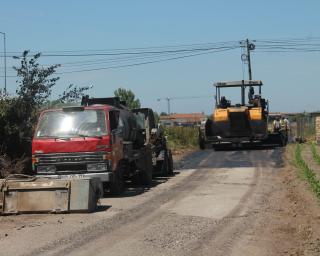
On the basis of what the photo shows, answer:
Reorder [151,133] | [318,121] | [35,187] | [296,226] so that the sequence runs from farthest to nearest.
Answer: [318,121], [151,133], [35,187], [296,226]

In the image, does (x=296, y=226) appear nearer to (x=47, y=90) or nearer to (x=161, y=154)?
(x=161, y=154)

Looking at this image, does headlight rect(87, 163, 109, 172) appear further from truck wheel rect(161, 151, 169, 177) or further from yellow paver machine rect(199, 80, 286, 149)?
yellow paver machine rect(199, 80, 286, 149)

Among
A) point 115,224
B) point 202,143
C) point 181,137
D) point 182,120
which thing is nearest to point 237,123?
point 202,143

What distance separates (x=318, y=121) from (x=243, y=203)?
2496 cm

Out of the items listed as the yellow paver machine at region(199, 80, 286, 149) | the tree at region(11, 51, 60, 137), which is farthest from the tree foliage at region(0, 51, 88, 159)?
the yellow paver machine at region(199, 80, 286, 149)

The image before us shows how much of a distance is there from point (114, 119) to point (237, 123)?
1709 cm

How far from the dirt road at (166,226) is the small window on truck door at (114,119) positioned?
67.1 inches

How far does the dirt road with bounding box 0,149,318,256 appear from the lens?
8.52 meters

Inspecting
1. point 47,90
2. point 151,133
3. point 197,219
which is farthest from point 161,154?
point 197,219

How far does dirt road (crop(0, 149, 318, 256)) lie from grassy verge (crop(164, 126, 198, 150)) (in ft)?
72.4

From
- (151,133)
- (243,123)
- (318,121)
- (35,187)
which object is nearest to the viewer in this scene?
(35,187)

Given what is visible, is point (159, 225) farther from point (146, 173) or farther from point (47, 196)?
point (146, 173)

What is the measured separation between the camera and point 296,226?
33.1 ft

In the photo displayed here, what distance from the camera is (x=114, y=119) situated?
1543 centimetres
